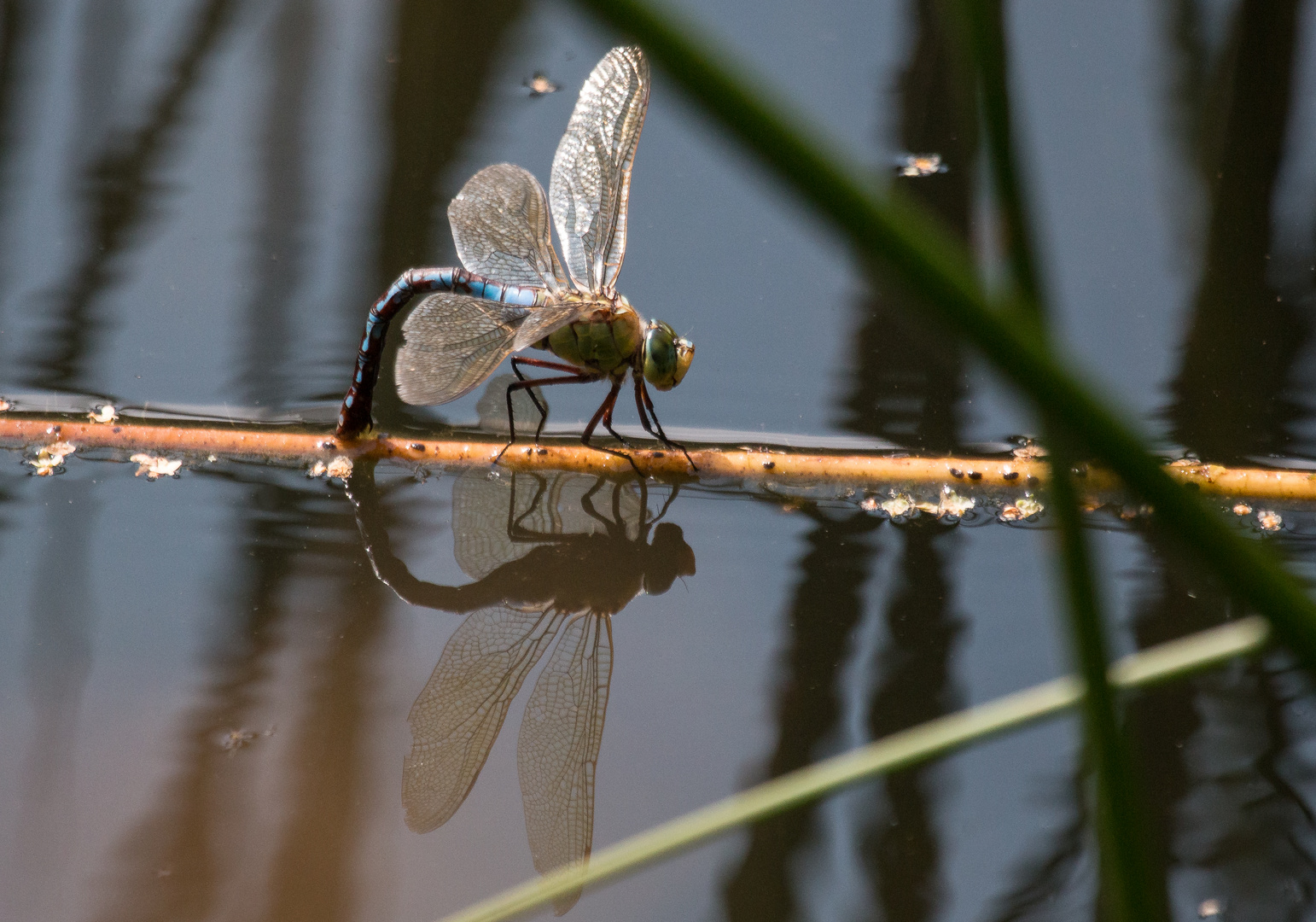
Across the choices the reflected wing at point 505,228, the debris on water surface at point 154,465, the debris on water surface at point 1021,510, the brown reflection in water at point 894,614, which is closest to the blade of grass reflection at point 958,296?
the brown reflection in water at point 894,614

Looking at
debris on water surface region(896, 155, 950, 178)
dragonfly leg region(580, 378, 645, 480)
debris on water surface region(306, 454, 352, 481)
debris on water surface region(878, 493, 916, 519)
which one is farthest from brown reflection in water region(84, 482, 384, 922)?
debris on water surface region(896, 155, 950, 178)

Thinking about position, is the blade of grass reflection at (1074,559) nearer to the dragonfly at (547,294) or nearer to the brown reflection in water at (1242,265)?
the dragonfly at (547,294)

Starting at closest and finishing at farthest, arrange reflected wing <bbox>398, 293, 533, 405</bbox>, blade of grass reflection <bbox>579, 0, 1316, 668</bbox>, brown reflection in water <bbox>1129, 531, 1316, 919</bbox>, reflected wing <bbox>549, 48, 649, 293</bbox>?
blade of grass reflection <bbox>579, 0, 1316, 668</bbox> < brown reflection in water <bbox>1129, 531, 1316, 919</bbox> < reflected wing <bbox>398, 293, 533, 405</bbox> < reflected wing <bbox>549, 48, 649, 293</bbox>

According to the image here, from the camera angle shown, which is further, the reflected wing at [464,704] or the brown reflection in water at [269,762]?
the reflected wing at [464,704]

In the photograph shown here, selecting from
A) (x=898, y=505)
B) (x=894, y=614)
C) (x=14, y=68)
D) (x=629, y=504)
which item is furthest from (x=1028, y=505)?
(x=14, y=68)

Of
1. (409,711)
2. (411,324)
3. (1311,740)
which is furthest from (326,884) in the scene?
(1311,740)

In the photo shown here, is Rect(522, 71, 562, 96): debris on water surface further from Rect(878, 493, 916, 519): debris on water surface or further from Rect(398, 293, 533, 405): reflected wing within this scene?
Rect(878, 493, 916, 519): debris on water surface

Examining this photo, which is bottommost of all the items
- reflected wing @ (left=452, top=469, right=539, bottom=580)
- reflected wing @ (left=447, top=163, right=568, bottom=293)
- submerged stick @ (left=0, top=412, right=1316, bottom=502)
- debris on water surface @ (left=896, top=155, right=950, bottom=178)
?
reflected wing @ (left=452, top=469, right=539, bottom=580)

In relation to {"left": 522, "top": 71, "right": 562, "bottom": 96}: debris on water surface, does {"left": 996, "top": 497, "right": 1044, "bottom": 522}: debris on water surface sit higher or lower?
lower
